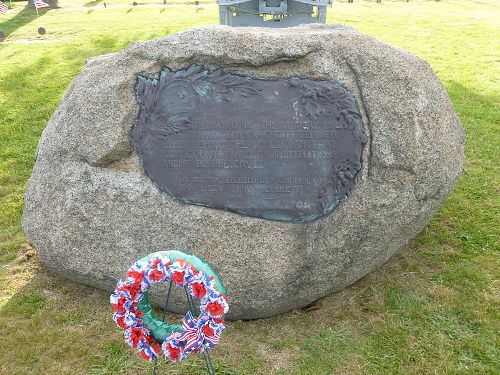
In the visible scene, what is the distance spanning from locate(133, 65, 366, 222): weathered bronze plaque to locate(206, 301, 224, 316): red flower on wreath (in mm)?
1102

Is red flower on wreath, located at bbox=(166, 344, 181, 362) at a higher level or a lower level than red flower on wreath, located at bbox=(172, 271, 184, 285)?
lower

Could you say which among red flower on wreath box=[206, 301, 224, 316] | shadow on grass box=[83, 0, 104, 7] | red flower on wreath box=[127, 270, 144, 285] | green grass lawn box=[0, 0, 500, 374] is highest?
red flower on wreath box=[127, 270, 144, 285]

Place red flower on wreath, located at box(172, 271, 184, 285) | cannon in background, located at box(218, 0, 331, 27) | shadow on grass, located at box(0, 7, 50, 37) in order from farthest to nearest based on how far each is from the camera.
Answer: shadow on grass, located at box(0, 7, 50, 37) → cannon in background, located at box(218, 0, 331, 27) → red flower on wreath, located at box(172, 271, 184, 285)

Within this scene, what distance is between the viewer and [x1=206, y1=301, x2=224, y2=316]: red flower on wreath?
8.08ft

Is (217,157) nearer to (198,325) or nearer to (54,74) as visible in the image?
(198,325)

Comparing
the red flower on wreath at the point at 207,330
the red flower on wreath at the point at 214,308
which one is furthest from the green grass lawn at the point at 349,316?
the red flower on wreath at the point at 214,308

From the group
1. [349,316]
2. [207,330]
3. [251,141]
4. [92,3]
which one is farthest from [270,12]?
[92,3]

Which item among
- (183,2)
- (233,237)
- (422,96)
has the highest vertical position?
(422,96)

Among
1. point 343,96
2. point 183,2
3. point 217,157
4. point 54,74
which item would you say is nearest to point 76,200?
point 217,157

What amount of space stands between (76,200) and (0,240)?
1666mm

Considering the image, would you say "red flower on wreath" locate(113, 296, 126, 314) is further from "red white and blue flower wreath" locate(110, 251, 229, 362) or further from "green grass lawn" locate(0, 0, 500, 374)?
"green grass lawn" locate(0, 0, 500, 374)

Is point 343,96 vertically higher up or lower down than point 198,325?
higher up

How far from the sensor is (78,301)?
389 cm

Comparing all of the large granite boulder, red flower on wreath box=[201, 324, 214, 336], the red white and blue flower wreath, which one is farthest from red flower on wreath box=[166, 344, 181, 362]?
the large granite boulder
